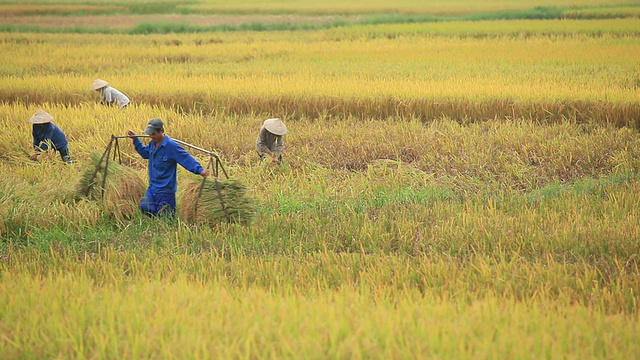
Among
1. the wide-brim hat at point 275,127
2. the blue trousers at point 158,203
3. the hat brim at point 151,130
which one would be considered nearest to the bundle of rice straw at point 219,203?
the blue trousers at point 158,203

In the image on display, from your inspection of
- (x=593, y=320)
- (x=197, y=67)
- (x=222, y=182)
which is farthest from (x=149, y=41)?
(x=593, y=320)

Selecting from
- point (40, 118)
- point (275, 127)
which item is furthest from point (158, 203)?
point (40, 118)

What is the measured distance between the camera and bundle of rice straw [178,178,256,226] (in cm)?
538

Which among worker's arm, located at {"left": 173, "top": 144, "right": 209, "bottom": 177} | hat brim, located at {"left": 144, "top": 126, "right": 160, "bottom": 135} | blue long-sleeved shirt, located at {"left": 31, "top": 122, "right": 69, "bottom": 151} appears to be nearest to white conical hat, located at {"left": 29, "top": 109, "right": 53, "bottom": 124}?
blue long-sleeved shirt, located at {"left": 31, "top": 122, "right": 69, "bottom": 151}

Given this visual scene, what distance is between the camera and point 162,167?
5.52 m

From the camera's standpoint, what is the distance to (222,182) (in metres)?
5.39

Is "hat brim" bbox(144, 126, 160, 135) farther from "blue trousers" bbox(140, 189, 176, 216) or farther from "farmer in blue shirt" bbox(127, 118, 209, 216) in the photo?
"blue trousers" bbox(140, 189, 176, 216)

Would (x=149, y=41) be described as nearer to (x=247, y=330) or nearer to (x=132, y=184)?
(x=132, y=184)

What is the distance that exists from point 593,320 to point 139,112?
7.09 meters

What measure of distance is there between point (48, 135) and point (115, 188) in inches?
75.0

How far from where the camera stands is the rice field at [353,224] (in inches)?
123

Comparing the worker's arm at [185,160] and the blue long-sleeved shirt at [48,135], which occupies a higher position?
the worker's arm at [185,160]

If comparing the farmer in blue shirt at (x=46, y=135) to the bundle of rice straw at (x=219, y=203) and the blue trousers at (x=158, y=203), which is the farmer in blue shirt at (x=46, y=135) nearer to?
the blue trousers at (x=158, y=203)

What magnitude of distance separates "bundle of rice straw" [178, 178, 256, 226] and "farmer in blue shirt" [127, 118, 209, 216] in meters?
0.15
